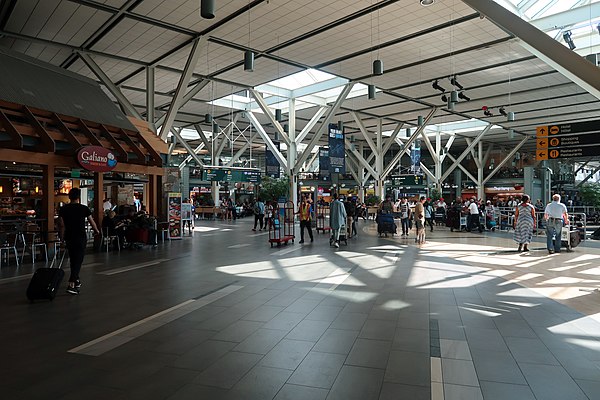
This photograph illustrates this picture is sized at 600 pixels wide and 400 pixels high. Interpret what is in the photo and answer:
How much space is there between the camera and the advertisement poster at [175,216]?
47.7 ft

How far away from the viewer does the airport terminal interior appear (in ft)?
11.0

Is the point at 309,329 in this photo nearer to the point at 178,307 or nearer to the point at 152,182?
the point at 178,307

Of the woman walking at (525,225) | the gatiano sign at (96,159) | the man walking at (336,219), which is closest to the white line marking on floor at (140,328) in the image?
the gatiano sign at (96,159)

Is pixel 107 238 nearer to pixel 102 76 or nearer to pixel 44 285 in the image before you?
pixel 102 76

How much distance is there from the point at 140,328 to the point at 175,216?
35.2 ft

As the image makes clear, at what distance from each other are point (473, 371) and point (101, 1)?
35.5 feet

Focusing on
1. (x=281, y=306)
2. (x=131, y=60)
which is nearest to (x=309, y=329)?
(x=281, y=306)

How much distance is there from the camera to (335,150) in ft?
57.1

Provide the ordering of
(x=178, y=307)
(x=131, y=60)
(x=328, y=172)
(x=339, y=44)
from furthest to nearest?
1. (x=328, y=172)
2. (x=131, y=60)
3. (x=339, y=44)
4. (x=178, y=307)

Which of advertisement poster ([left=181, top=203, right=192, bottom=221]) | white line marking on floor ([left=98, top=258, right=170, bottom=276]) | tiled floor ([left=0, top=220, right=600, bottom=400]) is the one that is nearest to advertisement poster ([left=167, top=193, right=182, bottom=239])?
advertisement poster ([left=181, top=203, right=192, bottom=221])

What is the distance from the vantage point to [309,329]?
4367 millimetres

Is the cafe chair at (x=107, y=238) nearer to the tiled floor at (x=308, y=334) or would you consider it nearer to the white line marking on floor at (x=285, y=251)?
the tiled floor at (x=308, y=334)

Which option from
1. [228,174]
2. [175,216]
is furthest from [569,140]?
[228,174]

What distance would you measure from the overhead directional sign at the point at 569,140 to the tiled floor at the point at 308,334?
257cm
